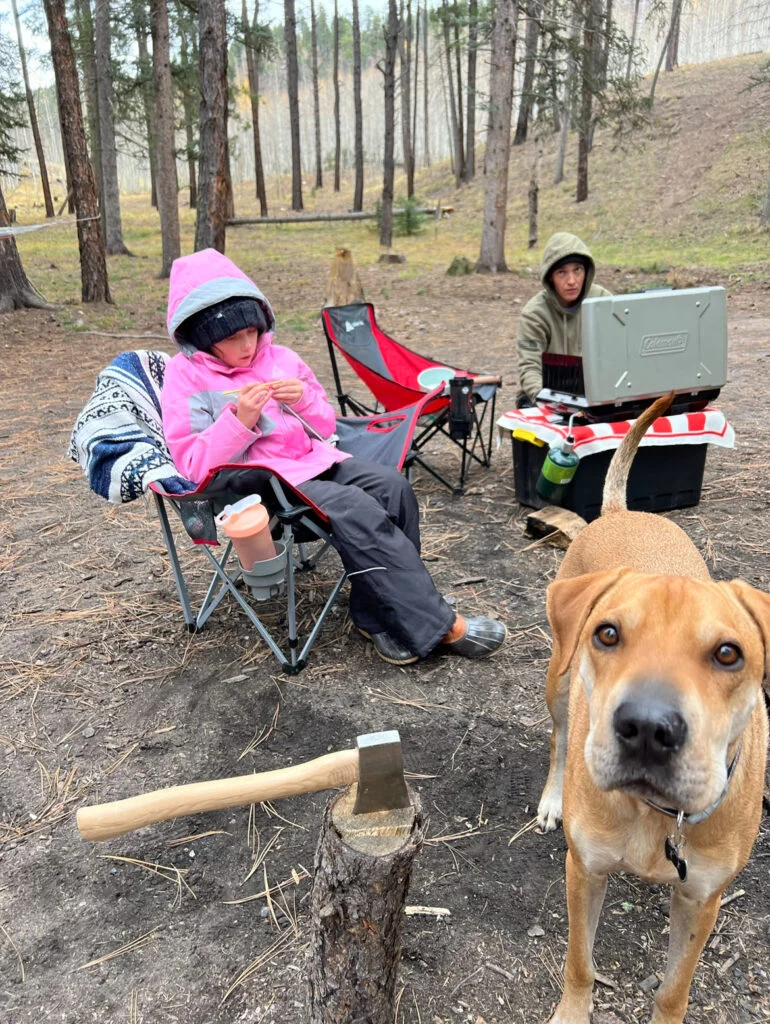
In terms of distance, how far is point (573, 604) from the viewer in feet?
5.13

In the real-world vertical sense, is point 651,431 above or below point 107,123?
below

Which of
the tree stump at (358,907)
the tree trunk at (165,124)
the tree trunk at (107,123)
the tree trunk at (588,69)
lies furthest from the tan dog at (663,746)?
the tree trunk at (107,123)

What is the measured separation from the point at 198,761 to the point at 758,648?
184cm

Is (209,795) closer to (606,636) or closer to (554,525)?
(606,636)

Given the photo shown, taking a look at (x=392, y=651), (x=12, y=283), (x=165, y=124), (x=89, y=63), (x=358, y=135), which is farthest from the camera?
(x=358, y=135)

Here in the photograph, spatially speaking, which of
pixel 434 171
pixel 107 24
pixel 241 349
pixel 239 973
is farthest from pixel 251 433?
pixel 434 171

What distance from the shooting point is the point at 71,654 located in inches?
123

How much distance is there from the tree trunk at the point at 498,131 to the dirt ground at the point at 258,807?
35.3ft

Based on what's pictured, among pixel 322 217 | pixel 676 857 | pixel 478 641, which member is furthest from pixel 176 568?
pixel 322 217

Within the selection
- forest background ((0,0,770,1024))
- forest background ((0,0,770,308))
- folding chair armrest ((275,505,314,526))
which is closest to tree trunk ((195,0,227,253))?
forest background ((0,0,770,308))

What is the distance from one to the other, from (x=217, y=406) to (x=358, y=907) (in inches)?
87.4

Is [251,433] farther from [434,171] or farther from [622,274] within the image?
[434,171]

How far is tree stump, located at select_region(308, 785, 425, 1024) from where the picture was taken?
134cm

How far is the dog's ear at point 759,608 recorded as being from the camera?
1382 mm
